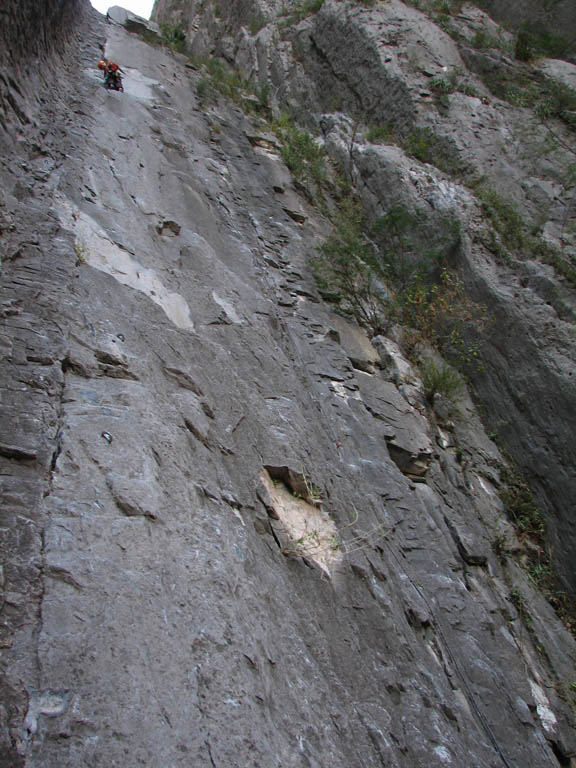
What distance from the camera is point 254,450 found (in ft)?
14.7

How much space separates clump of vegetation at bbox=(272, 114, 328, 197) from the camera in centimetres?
1109

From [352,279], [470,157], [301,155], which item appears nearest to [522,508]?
[352,279]

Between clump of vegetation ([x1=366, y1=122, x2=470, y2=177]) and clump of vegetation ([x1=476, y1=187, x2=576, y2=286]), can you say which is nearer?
clump of vegetation ([x1=476, y1=187, x2=576, y2=286])

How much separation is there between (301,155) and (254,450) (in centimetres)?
909

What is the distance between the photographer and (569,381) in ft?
24.1

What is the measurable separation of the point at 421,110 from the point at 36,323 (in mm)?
11090

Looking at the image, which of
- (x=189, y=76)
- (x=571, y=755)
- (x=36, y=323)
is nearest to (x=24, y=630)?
(x=36, y=323)

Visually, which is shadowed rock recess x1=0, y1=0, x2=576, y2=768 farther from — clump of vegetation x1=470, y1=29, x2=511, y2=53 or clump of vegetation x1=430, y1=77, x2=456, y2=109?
clump of vegetation x1=470, y1=29, x2=511, y2=53

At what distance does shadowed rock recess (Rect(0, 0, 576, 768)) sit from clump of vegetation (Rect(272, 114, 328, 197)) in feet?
0.68

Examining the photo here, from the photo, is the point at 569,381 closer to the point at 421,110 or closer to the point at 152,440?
the point at 152,440

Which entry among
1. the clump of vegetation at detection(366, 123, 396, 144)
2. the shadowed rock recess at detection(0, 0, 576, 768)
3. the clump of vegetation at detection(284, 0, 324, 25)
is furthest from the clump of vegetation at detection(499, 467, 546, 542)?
the clump of vegetation at detection(284, 0, 324, 25)

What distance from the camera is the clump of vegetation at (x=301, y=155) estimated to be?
436 inches

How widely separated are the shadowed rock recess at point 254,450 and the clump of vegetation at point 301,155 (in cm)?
21

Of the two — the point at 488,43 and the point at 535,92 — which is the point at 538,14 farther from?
the point at 535,92
